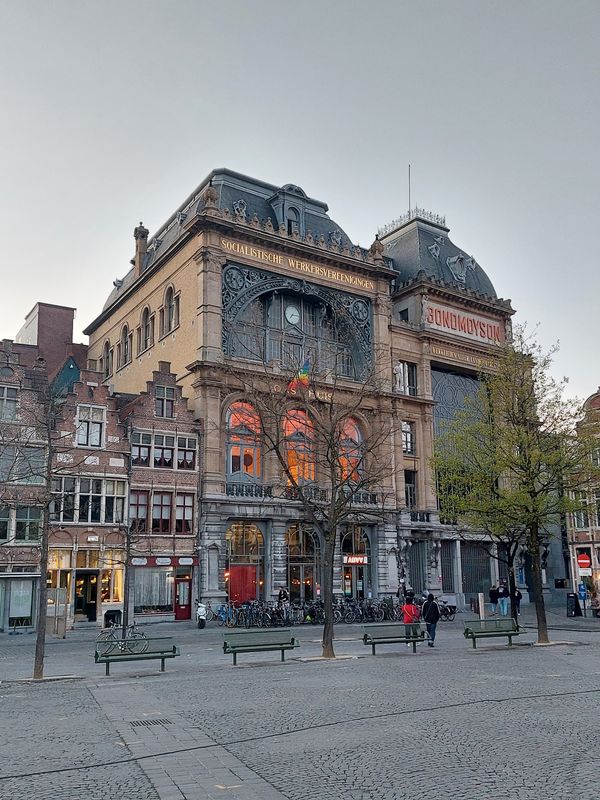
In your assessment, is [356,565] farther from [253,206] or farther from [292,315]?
[253,206]

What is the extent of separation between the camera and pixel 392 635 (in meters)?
24.8

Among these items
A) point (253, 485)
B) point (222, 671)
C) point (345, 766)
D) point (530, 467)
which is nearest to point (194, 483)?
point (253, 485)

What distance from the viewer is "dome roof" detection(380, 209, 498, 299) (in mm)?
58938

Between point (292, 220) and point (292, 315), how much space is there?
654cm

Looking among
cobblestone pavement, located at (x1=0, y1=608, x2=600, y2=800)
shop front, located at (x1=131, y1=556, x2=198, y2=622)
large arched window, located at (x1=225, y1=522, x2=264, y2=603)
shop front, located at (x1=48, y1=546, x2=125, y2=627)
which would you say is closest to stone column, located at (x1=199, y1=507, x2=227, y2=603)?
shop front, located at (x1=131, y1=556, x2=198, y2=622)

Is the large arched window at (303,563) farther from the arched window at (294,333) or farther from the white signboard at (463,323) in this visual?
the white signboard at (463,323)

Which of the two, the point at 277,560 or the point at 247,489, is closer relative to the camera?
the point at 277,560

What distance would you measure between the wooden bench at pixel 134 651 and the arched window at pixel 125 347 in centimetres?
3535

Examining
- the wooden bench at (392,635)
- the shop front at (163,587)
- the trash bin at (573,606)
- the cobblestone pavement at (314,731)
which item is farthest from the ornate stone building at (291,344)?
the cobblestone pavement at (314,731)

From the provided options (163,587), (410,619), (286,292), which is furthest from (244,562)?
(286,292)

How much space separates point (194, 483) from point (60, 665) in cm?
1958

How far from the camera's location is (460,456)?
33312 millimetres

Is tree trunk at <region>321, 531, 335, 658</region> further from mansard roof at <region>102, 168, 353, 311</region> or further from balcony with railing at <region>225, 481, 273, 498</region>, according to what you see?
mansard roof at <region>102, 168, 353, 311</region>

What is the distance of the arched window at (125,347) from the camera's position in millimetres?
55081
